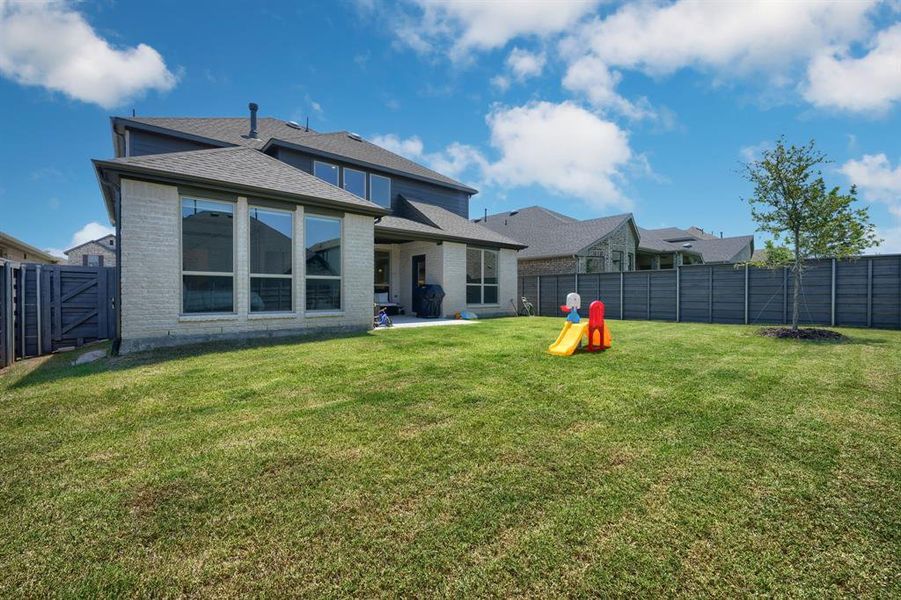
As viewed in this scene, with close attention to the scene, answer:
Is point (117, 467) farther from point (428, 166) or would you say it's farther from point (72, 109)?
point (428, 166)

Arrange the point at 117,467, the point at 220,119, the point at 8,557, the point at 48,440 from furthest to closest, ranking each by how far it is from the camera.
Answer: the point at 220,119
the point at 48,440
the point at 117,467
the point at 8,557

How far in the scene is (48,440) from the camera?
331cm

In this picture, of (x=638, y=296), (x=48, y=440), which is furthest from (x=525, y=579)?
(x=638, y=296)

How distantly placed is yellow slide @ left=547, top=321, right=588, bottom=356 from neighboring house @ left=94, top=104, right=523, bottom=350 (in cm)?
539

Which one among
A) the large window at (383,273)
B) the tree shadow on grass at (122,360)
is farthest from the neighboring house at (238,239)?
the large window at (383,273)

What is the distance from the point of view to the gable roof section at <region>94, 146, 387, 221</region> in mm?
7414

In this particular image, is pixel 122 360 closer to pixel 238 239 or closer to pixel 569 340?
pixel 238 239

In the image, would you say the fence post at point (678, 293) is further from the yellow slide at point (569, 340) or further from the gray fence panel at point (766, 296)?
the yellow slide at point (569, 340)

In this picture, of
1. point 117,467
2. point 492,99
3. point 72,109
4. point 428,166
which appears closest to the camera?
point 117,467

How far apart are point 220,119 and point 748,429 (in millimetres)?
20335

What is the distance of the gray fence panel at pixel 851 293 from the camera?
37.3 feet

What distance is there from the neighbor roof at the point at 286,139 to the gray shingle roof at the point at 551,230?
4770mm

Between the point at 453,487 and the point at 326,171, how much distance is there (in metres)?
15.0

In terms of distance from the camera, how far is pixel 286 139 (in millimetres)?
15445
